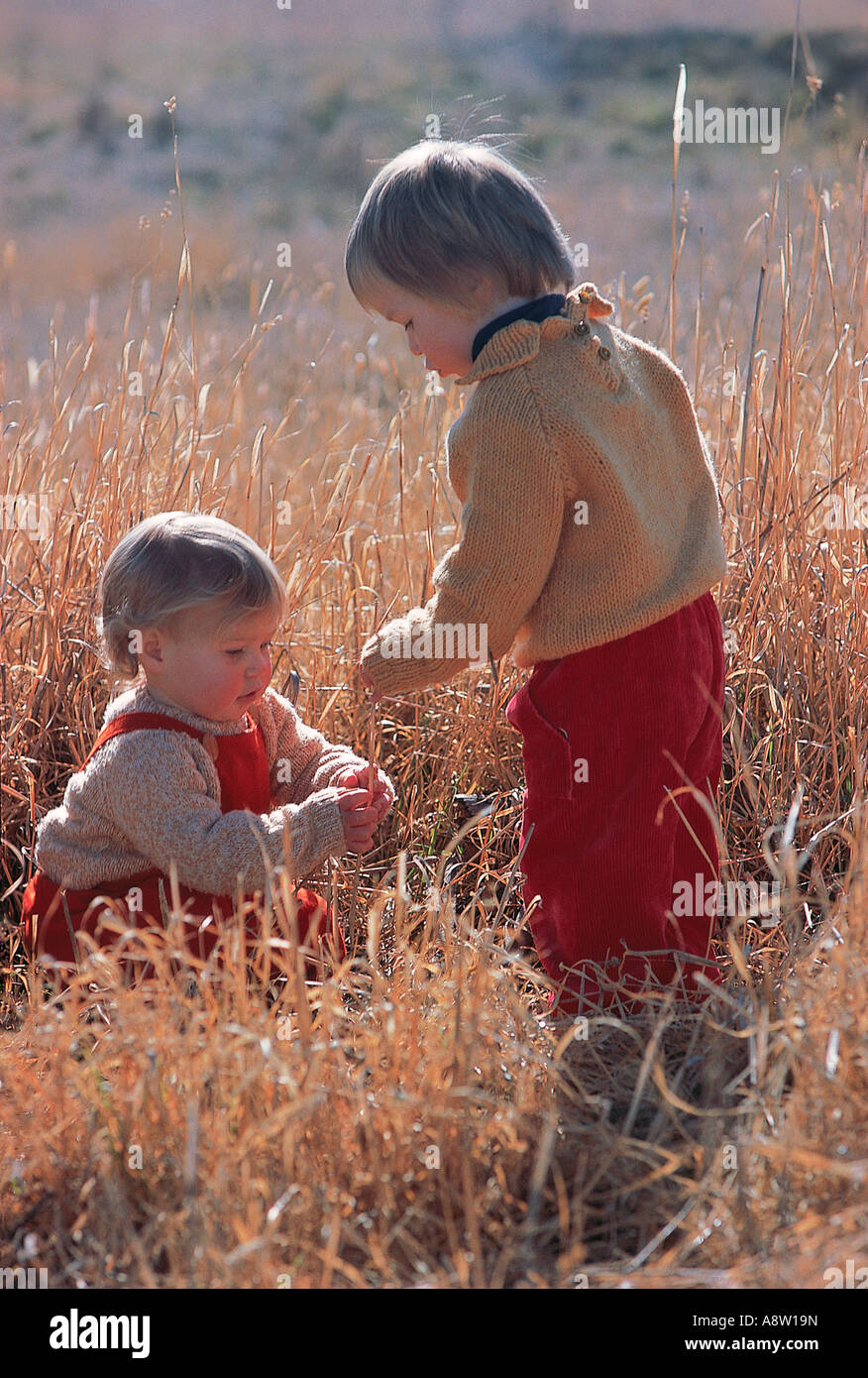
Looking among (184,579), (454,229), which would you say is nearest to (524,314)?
(454,229)

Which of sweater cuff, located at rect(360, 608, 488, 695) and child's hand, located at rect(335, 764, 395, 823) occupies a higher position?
sweater cuff, located at rect(360, 608, 488, 695)

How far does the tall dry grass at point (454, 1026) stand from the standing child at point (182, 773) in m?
0.14

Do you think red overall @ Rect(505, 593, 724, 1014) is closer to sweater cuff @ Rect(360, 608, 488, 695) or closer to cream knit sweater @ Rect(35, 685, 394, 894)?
sweater cuff @ Rect(360, 608, 488, 695)

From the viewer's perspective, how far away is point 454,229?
1811mm

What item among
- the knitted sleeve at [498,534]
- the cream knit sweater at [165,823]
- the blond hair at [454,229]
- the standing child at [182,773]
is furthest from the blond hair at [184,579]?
the blond hair at [454,229]

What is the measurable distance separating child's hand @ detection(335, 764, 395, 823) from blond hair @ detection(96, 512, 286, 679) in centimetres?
30

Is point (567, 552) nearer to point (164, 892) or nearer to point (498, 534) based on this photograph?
point (498, 534)

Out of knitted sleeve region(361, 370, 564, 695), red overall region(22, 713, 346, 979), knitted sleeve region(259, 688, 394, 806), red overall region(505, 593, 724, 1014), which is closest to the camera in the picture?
knitted sleeve region(361, 370, 564, 695)

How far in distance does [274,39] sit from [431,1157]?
19525 millimetres

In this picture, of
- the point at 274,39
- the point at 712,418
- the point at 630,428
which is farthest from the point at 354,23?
the point at 630,428

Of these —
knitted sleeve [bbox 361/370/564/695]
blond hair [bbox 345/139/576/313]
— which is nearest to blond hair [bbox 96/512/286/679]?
knitted sleeve [bbox 361/370/564/695]

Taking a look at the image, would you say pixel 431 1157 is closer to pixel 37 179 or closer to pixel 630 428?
pixel 630 428

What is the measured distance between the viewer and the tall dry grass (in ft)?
4.68

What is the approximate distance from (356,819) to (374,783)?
124mm
